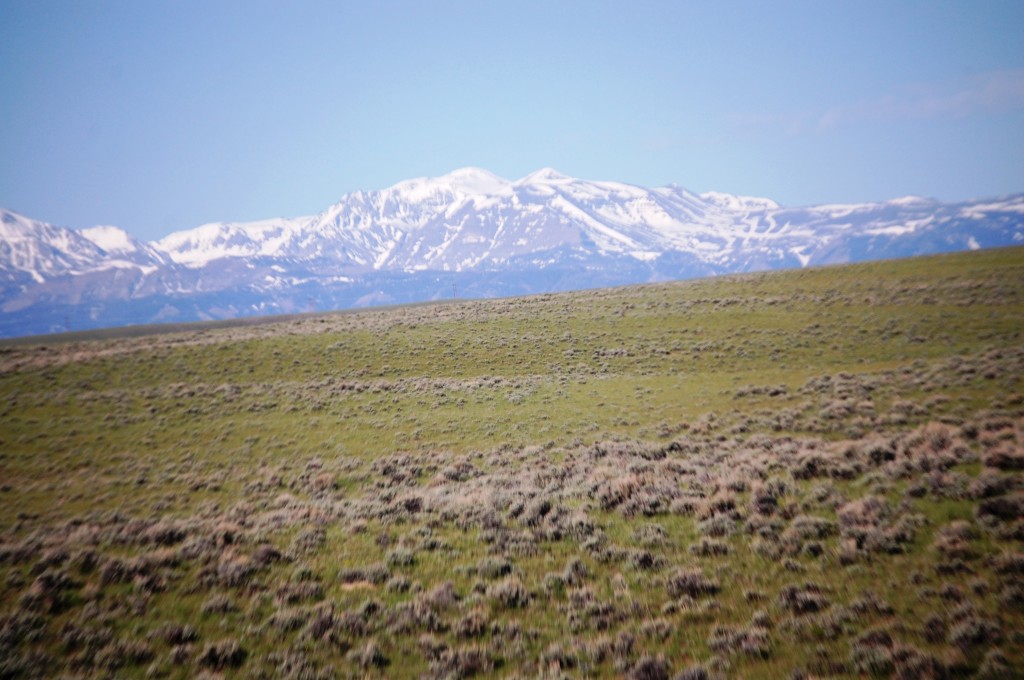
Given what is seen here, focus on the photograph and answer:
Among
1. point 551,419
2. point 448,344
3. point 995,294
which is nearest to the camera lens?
point 551,419

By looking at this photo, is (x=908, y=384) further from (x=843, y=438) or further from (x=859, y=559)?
(x=859, y=559)

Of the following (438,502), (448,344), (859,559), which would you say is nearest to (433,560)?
(438,502)

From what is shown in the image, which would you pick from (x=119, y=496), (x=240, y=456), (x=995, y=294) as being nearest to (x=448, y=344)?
(x=240, y=456)

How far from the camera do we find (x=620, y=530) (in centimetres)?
1259

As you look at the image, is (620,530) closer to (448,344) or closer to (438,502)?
(438,502)

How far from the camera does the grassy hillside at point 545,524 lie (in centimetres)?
815

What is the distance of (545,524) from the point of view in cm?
1323

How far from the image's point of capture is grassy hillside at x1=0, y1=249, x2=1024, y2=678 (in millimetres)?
8148

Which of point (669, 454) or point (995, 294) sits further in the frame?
point (995, 294)

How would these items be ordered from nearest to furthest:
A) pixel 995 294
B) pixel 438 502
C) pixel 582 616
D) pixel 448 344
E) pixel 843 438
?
pixel 582 616 → pixel 438 502 → pixel 843 438 → pixel 995 294 → pixel 448 344

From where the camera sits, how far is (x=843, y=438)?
19109 mm

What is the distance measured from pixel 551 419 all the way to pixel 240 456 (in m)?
17.4

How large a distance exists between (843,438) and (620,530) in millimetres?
12258

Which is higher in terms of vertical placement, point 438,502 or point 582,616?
point 582,616
